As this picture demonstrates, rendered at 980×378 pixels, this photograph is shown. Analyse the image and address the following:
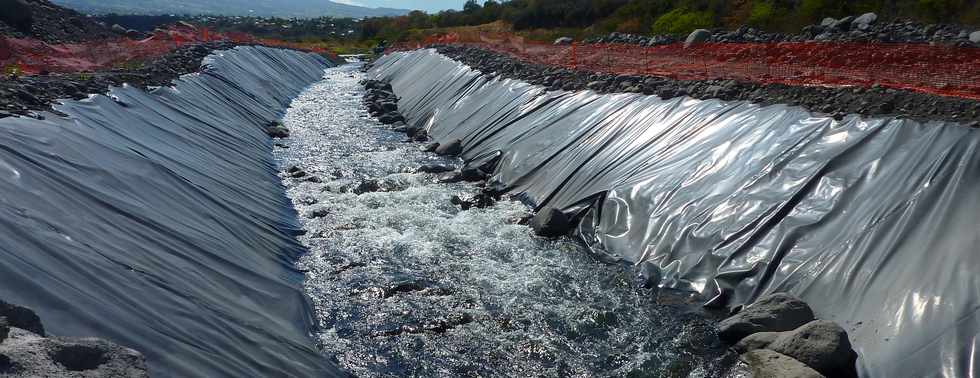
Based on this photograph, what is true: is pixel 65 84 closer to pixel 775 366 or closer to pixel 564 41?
pixel 775 366

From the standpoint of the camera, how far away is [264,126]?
17859 millimetres

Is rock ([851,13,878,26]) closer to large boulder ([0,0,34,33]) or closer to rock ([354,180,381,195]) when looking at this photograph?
rock ([354,180,381,195])

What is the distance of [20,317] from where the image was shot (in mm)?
3799

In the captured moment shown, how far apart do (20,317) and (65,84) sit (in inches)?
350

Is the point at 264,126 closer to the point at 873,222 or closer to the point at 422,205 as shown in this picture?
the point at 422,205

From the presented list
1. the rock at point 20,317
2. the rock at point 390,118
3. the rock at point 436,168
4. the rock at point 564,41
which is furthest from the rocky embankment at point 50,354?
the rock at point 564,41

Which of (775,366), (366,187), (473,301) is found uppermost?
(775,366)

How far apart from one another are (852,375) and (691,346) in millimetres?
1458

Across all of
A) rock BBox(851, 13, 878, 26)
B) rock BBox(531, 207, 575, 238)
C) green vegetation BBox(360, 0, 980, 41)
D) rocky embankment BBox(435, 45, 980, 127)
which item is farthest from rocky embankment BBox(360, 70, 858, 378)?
green vegetation BBox(360, 0, 980, 41)

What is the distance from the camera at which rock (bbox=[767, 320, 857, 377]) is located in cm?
523

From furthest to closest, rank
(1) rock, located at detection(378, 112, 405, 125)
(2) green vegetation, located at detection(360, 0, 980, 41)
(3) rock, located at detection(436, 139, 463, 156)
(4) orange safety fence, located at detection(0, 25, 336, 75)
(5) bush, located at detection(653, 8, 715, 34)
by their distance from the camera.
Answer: (5) bush, located at detection(653, 8, 715, 34)
(2) green vegetation, located at detection(360, 0, 980, 41)
(1) rock, located at detection(378, 112, 405, 125)
(4) orange safety fence, located at detection(0, 25, 336, 75)
(3) rock, located at detection(436, 139, 463, 156)

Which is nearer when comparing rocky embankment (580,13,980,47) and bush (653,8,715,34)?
rocky embankment (580,13,980,47)

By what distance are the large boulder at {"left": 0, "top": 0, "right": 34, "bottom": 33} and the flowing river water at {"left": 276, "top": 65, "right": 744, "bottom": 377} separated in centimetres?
2300

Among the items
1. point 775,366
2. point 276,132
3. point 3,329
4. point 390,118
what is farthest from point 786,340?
point 390,118
